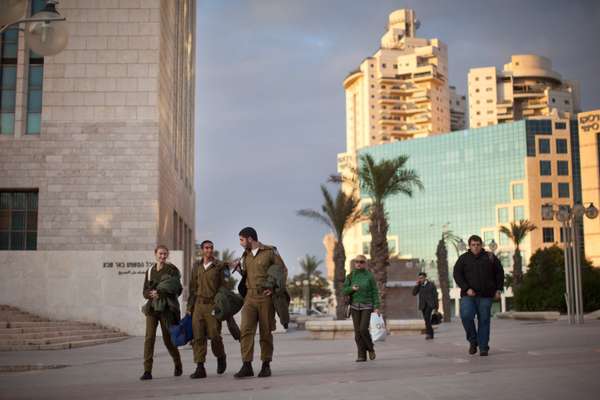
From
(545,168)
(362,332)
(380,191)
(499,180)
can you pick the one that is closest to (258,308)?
(362,332)

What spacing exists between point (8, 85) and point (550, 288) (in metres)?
30.7

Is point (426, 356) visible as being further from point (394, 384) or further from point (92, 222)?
point (92, 222)

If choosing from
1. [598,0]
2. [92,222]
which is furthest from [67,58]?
[598,0]

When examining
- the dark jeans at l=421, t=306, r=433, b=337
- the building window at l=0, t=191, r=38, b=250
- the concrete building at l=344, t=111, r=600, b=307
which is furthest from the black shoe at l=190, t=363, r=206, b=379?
the concrete building at l=344, t=111, r=600, b=307

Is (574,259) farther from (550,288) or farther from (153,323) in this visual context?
(153,323)

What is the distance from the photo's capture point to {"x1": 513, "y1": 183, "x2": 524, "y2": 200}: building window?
114881 millimetres

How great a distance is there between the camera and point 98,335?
24.4m

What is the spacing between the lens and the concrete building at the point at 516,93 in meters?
159

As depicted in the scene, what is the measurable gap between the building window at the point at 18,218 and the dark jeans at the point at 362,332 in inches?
1019

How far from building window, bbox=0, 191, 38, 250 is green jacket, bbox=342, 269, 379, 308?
84.3ft

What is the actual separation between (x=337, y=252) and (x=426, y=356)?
105 ft

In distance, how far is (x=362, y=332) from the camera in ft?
41.5

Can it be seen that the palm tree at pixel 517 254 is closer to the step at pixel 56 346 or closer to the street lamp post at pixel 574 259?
the street lamp post at pixel 574 259

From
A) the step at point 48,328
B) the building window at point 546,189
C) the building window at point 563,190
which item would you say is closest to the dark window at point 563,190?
the building window at point 563,190
